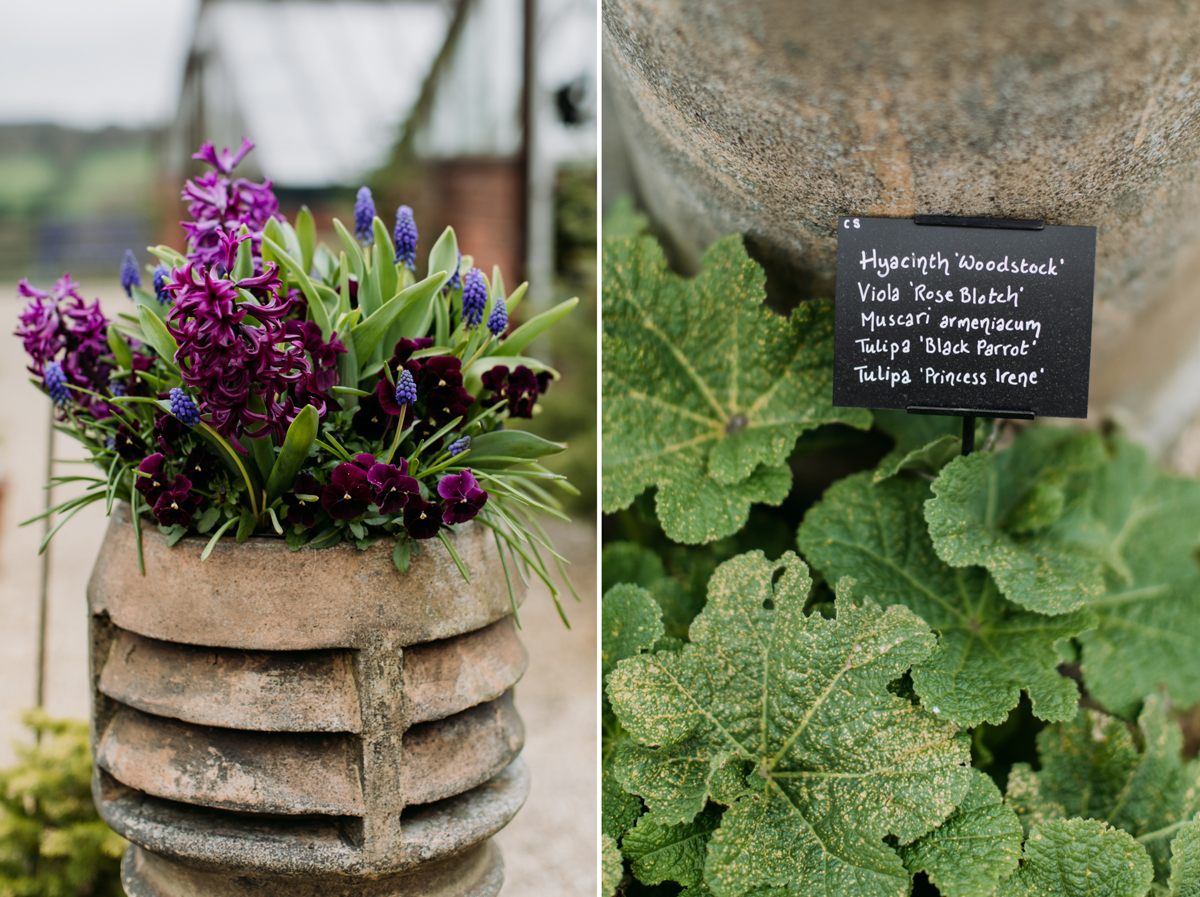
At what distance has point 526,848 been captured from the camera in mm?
2119

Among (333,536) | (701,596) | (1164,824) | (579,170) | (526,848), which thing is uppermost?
(579,170)

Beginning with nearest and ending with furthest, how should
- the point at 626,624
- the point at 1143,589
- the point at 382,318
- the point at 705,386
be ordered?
the point at 382,318
the point at 626,624
the point at 705,386
the point at 1143,589

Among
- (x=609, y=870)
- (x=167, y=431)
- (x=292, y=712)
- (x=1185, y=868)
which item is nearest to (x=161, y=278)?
(x=167, y=431)

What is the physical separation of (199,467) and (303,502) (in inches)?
5.3

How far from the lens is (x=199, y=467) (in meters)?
0.95

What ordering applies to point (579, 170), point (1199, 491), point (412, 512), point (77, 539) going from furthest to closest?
point (579, 170) → point (77, 539) → point (1199, 491) → point (412, 512)

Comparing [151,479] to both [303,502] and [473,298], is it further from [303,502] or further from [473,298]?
[473,298]

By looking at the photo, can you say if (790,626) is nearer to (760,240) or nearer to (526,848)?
(760,240)

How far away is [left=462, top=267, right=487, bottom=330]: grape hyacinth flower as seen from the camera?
3.45ft

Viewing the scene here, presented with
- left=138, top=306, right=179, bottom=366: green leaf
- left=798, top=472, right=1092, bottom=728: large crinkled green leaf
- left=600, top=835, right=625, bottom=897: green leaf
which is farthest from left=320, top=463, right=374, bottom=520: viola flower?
left=798, top=472, right=1092, bottom=728: large crinkled green leaf

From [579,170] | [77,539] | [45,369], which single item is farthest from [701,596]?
[77,539]

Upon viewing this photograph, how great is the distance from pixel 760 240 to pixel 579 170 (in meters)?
3.23

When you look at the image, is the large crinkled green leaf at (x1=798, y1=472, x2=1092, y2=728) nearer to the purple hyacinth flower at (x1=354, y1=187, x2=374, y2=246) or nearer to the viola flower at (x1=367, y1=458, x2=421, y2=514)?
the viola flower at (x1=367, y1=458, x2=421, y2=514)

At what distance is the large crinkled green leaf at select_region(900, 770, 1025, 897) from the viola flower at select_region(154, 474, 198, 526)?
1.01 metres
